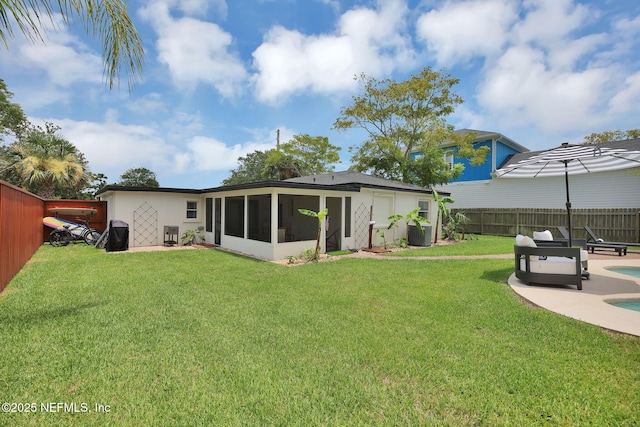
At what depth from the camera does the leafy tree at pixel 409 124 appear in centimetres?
1991

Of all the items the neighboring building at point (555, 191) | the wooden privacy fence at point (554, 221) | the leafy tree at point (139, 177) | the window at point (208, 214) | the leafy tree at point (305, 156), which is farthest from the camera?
the leafy tree at point (139, 177)

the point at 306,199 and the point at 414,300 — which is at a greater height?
the point at 306,199

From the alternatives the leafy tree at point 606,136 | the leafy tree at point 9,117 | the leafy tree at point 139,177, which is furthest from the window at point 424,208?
the leafy tree at point 139,177

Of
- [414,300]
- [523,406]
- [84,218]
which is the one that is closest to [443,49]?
[414,300]

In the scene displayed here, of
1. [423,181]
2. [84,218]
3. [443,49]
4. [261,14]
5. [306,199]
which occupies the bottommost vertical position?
[84,218]

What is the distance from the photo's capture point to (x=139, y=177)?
44031 millimetres

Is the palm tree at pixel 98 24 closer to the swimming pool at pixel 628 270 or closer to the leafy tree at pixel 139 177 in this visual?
the swimming pool at pixel 628 270

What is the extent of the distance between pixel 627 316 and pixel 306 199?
1268 cm

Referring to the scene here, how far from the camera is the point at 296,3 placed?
924cm

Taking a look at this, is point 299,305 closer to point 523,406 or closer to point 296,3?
point 523,406

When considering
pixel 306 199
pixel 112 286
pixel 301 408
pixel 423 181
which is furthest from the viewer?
pixel 423 181

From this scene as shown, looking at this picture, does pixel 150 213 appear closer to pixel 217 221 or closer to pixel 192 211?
pixel 192 211

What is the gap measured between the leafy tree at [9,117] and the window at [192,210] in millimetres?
19199

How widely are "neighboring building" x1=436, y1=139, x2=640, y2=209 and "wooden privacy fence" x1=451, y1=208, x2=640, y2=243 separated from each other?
1.30 metres
